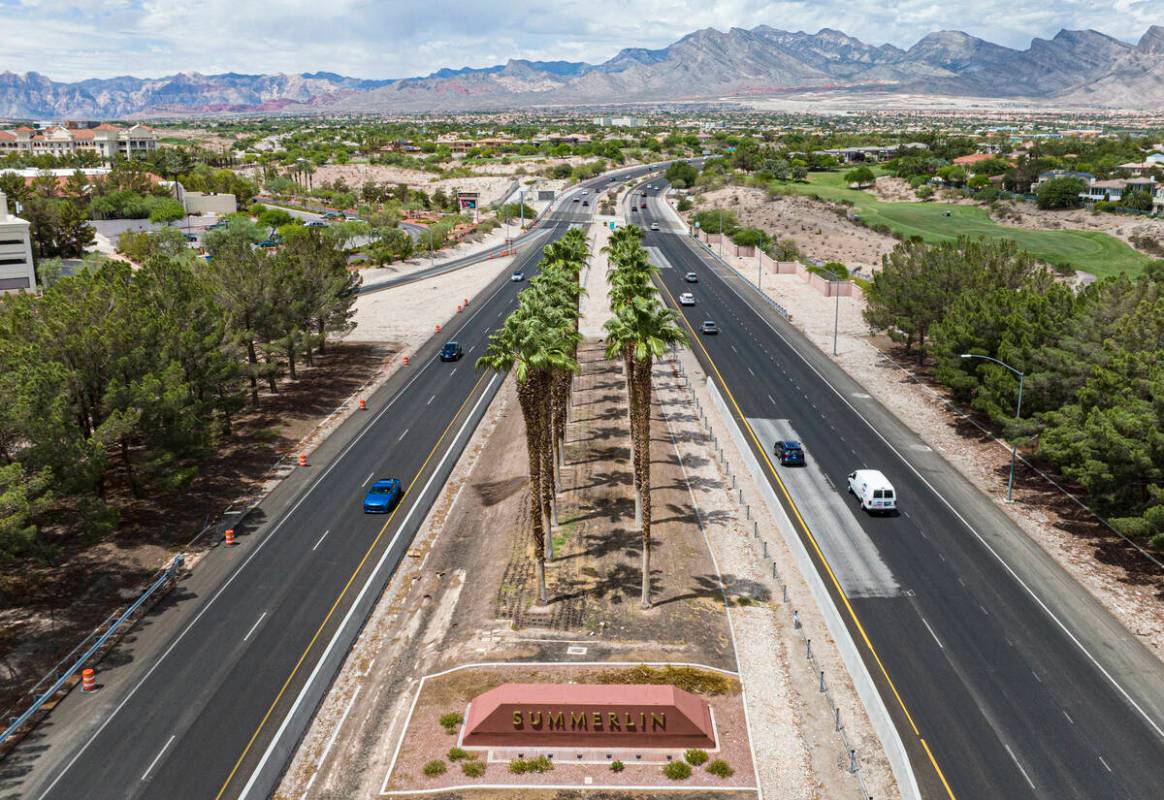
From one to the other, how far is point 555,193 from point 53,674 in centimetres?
16723

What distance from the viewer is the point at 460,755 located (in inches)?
1141

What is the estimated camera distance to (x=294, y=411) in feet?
211

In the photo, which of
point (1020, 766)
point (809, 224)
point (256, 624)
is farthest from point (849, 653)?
point (809, 224)

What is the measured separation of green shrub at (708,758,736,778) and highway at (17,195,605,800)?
46.7ft

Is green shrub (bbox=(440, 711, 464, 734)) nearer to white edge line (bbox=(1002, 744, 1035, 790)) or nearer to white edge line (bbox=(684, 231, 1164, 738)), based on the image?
white edge line (bbox=(1002, 744, 1035, 790))

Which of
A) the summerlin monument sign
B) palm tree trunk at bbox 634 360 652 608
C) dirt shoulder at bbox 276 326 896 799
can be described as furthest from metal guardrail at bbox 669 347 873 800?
palm tree trunk at bbox 634 360 652 608

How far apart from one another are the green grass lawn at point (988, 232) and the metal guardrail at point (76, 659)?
102 metres

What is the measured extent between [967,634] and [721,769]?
545 inches

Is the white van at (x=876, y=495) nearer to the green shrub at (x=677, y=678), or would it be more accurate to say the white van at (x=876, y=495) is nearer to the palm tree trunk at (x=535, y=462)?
the green shrub at (x=677, y=678)

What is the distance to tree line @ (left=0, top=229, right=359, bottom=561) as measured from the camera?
118ft

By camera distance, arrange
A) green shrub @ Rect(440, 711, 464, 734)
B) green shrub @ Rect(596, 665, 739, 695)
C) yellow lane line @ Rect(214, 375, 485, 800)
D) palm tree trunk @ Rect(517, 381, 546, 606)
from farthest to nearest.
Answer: palm tree trunk @ Rect(517, 381, 546, 606)
green shrub @ Rect(596, 665, 739, 695)
green shrub @ Rect(440, 711, 464, 734)
yellow lane line @ Rect(214, 375, 485, 800)

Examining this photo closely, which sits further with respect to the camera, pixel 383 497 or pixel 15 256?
pixel 15 256

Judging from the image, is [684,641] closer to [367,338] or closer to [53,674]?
[53,674]

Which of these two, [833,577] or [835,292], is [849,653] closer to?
[833,577]
